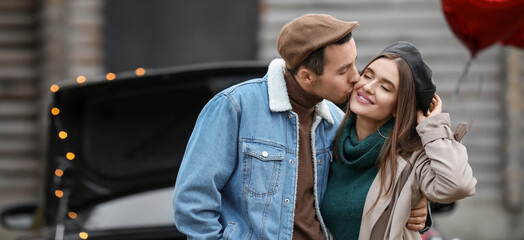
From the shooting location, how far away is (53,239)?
3.57 metres

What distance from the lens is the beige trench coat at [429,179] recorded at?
256cm

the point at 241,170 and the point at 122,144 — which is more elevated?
the point at 241,170

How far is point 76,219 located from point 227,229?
1396 mm

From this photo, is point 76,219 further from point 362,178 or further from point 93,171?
point 362,178

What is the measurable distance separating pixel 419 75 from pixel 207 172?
795 millimetres

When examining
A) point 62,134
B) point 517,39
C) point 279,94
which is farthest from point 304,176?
point 517,39

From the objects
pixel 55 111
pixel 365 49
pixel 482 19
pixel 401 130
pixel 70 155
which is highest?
pixel 401 130

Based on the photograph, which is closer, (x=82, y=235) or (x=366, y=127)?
(x=366, y=127)

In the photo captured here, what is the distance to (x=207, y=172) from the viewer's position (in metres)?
2.60

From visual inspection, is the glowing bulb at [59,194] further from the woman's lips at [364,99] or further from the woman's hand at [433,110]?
the woman's hand at [433,110]

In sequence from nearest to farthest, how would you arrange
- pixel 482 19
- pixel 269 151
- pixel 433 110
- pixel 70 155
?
pixel 269 151 → pixel 433 110 → pixel 70 155 → pixel 482 19

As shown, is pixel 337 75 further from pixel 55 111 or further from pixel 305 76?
pixel 55 111

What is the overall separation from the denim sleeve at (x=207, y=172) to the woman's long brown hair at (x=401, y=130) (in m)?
0.51

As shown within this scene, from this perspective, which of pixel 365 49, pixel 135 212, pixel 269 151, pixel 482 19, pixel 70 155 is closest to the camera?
pixel 269 151
